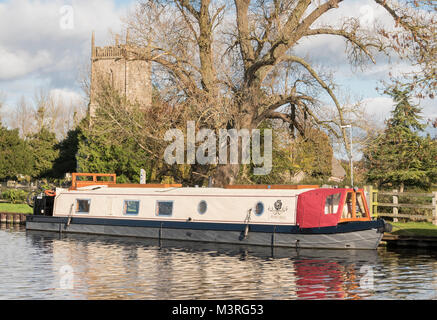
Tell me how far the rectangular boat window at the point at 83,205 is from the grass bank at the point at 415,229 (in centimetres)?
1455

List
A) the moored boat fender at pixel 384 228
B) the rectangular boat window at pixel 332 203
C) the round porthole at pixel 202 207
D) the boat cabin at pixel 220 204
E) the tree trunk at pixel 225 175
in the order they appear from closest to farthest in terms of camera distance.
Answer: the moored boat fender at pixel 384 228
the boat cabin at pixel 220 204
the rectangular boat window at pixel 332 203
the round porthole at pixel 202 207
the tree trunk at pixel 225 175

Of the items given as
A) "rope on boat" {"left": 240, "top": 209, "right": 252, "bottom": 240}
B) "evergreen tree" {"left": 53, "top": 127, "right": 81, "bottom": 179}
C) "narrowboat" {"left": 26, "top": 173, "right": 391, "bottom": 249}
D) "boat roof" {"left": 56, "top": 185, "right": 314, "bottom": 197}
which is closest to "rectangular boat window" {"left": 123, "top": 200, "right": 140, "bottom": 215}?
"narrowboat" {"left": 26, "top": 173, "right": 391, "bottom": 249}

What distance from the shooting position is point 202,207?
91.0ft

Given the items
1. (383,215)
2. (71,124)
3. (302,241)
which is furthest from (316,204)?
(71,124)

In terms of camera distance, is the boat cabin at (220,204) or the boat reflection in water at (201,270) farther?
the boat cabin at (220,204)

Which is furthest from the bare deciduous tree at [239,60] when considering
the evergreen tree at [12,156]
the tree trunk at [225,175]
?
the evergreen tree at [12,156]

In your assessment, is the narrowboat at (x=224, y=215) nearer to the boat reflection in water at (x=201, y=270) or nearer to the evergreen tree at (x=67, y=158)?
the boat reflection in water at (x=201, y=270)

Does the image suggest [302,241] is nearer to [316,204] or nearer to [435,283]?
[316,204]

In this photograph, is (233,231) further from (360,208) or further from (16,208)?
(16,208)

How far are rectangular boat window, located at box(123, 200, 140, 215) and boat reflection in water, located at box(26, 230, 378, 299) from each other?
200 centimetres

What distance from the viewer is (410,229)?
88.3 feet

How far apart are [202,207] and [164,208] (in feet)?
6.93

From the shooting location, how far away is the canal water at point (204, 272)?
15664mm

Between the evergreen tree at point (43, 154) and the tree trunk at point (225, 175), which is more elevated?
the evergreen tree at point (43, 154)
